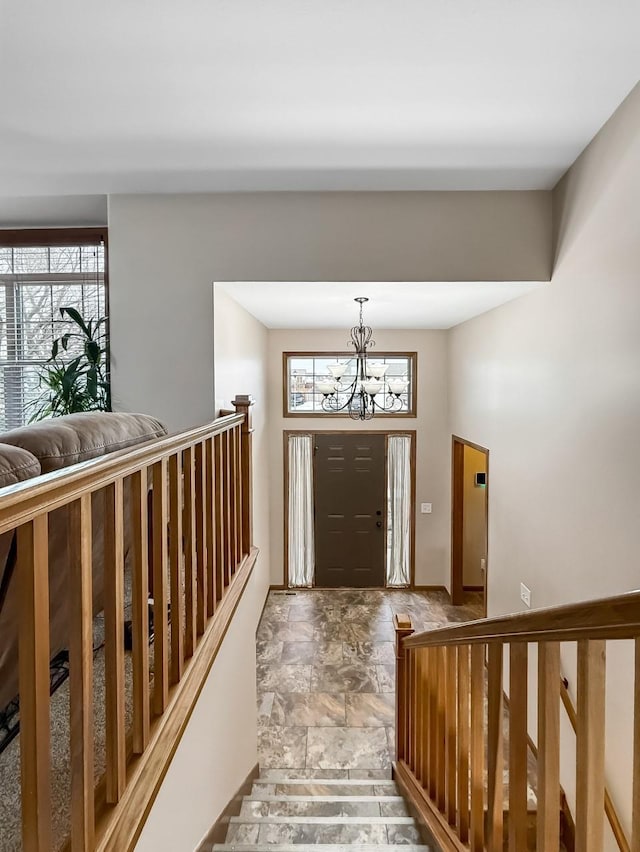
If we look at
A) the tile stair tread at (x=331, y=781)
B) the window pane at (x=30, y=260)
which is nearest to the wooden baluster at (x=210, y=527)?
the tile stair tread at (x=331, y=781)

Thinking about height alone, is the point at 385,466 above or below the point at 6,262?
below

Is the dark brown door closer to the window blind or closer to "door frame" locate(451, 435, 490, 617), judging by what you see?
"door frame" locate(451, 435, 490, 617)

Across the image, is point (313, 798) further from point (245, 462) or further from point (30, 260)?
point (30, 260)

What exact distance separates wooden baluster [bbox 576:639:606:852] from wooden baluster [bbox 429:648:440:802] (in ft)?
4.31

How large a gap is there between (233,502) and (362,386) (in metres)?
1.95

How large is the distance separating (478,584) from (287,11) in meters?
5.96

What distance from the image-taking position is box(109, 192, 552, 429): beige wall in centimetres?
293

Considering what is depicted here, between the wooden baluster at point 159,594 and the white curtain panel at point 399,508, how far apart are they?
4898 millimetres

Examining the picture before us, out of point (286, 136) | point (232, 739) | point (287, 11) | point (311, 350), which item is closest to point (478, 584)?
point (311, 350)

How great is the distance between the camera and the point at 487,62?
1.86 metres

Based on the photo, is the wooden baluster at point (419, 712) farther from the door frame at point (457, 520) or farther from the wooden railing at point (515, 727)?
the door frame at point (457, 520)

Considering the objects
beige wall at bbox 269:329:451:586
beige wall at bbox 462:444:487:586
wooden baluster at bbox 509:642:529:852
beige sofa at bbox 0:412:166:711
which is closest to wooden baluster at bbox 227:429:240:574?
beige sofa at bbox 0:412:166:711

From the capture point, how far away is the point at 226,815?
2270 mm

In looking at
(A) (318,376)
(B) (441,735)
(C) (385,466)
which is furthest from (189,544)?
(C) (385,466)
